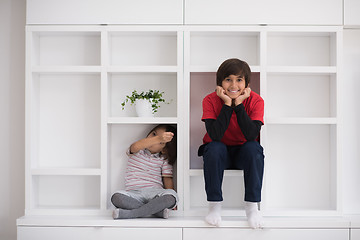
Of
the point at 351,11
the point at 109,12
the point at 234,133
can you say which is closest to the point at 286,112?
the point at 234,133

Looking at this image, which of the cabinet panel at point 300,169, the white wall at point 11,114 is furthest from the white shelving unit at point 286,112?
the white wall at point 11,114

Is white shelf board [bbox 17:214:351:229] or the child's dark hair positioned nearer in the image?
white shelf board [bbox 17:214:351:229]

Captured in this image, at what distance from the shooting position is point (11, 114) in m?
2.29

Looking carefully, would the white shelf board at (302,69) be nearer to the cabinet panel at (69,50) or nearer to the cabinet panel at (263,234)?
the cabinet panel at (263,234)

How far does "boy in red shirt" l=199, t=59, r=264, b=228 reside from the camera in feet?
6.14

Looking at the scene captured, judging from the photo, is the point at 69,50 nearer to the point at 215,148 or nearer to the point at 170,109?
the point at 170,109

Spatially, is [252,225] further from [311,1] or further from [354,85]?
[311,1]

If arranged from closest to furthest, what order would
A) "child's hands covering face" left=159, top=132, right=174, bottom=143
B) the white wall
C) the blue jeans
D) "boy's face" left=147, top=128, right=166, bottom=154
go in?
the blue jeans, "child's hands covering face" left=159, top=132, right=174, bottom=143, "boy's face" left=147, top=128, right=166, bottom=154, the white wall

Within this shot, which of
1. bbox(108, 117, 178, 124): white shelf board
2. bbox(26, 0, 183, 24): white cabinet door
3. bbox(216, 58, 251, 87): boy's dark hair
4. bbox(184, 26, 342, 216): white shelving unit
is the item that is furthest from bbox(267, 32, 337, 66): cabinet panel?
bbox(108, 117, 178, 124): white shelf board

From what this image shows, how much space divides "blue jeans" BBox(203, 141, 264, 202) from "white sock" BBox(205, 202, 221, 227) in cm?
6

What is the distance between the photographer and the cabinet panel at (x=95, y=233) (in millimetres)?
1919

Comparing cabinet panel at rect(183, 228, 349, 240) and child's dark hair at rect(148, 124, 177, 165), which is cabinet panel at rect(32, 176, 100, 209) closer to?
child's dark hair at rect(148, 124, 177, 165)

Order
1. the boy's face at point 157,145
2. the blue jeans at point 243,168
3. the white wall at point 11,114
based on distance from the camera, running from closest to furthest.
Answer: the blue jeans at point 243,168 < the boy's face at point 157,145 < the white wall at point 11,114

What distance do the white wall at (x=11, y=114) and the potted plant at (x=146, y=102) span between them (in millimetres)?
667
